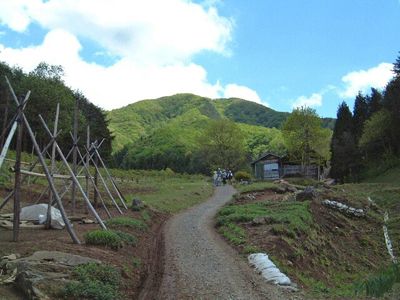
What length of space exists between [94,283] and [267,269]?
5407mm

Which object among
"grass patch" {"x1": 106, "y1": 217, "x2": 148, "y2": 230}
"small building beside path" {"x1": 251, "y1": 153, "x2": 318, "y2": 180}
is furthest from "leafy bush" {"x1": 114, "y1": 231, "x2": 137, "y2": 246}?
"small building beside path" {"x1": 251, "y1": 153, "x2": 318, "y2": 180}

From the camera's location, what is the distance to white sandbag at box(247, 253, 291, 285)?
12228 mm

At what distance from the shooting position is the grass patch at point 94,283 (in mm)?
9240

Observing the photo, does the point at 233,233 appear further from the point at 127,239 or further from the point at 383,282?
the point at 383,282

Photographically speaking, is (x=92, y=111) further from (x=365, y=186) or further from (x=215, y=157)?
(x=365, y=186)

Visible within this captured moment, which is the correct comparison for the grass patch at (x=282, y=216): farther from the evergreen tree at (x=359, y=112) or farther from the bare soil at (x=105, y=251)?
the evergreen tree at (x=359, y=112)

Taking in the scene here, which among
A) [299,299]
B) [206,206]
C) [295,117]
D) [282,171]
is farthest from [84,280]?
[282,171]

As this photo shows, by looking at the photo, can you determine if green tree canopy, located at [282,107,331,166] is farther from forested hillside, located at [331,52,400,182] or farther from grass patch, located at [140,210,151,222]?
grass patch, located at [140,210,151,222]

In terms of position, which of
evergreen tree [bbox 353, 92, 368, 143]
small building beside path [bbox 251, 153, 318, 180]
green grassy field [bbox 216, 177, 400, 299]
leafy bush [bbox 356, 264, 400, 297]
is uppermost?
evergreen tree [bbox 353, 92, 368, 143]

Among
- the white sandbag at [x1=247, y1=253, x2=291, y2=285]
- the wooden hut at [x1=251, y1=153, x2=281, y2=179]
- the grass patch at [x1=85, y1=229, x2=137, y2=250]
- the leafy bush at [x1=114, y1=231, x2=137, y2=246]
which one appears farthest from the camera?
the wooden hut at [x1=251, y1=153, x2=281, y2=179]

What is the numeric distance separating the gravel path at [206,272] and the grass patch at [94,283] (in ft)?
3.72

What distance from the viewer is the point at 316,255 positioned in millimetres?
18328

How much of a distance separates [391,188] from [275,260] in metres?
29.8

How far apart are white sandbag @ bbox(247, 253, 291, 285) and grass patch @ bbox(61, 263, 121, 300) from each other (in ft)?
13.5
